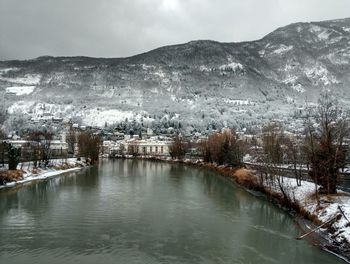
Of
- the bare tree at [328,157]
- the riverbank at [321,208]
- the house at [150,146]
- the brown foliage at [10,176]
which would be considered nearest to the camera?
the riverbank at [321,208]

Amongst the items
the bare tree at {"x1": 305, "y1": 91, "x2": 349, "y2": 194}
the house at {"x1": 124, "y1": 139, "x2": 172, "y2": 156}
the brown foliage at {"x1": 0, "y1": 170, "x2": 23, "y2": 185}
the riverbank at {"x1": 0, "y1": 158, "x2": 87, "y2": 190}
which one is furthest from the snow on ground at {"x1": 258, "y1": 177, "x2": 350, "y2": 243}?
the house at {"x1": 124, "y1": 139, "x2": 172, "y2": 156}

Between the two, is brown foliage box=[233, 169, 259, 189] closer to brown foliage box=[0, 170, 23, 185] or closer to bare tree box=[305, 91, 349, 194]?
bare tree box=[305, 91, 349, 194]

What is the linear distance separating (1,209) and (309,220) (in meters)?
26.9

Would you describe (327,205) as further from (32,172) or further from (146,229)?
(32,172)

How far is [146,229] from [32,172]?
42880 mm

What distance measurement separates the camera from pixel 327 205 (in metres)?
30.5

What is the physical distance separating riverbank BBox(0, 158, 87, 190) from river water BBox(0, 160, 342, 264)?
7488 millimetres

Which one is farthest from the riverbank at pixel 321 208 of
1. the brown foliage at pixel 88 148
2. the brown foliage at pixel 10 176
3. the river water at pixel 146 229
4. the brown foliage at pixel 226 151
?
the brown foliage at pixel 88 148

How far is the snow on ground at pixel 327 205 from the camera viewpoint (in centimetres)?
2534

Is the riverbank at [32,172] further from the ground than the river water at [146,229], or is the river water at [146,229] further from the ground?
the riverbank at [32,172]

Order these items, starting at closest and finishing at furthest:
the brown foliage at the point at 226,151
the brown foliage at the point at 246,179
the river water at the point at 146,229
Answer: the river water at the point at 146,229, the brown foliage at the point at 246,179, the brown foliage at the point at 226,151

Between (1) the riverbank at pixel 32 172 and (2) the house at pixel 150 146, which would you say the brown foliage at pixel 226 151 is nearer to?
(1) the riverbank at pixel 32 172

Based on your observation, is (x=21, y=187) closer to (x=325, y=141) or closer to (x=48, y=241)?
(x=48, y=241)

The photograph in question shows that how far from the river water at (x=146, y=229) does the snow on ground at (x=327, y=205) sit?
74.7 inches
